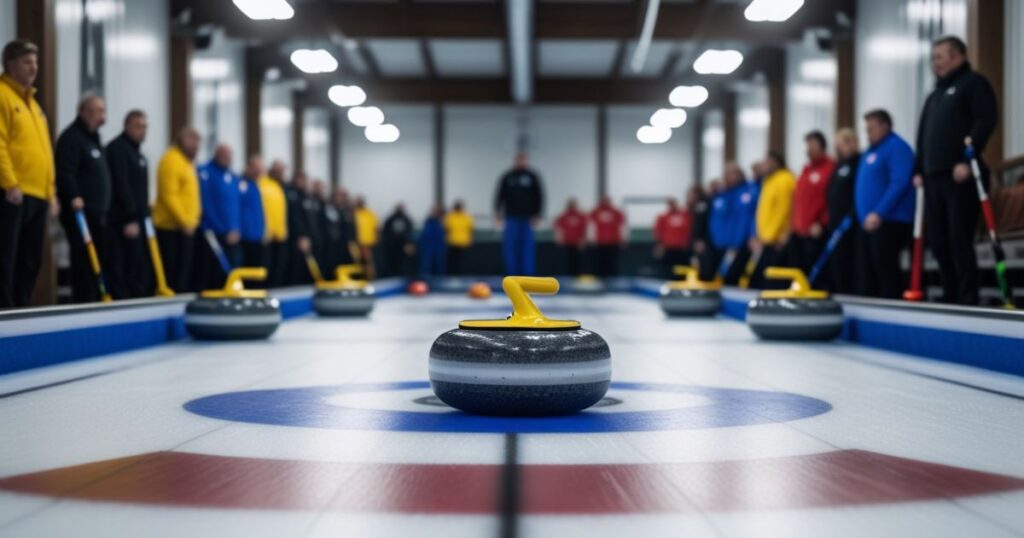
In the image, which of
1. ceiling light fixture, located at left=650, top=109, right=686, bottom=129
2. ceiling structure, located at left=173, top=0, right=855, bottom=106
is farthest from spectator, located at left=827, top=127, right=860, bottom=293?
ceiling light fixture, located at left=650, top=109, right=686, bottom=129

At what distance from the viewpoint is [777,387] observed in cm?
390

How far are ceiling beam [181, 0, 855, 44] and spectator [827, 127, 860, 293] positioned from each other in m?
7.06

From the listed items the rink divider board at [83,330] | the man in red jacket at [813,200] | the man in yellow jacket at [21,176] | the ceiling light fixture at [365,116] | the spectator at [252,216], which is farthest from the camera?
the ceiling light fixture at [365,116]

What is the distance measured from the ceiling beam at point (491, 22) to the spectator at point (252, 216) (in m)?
5.10

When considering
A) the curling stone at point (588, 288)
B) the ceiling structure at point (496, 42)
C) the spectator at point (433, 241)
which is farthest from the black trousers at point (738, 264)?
the spectator at point (433, 241)

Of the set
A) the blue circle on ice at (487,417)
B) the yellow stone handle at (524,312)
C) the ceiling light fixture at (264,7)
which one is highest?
the ceiling light fixture at (264,7)

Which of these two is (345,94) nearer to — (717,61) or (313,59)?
(313,59)

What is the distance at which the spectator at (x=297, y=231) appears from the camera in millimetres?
12281

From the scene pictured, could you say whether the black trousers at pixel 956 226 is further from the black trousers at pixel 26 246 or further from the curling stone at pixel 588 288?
the curling stone at pixel 588 288

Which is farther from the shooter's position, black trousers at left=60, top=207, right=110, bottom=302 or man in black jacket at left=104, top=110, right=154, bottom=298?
man in black jacket at left=104, top=110, right=154, bottom=298

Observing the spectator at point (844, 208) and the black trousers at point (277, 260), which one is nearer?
the spectator at point (844, 208)

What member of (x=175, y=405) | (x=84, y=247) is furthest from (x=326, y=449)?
(x=84, y=247)

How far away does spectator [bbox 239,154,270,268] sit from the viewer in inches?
391

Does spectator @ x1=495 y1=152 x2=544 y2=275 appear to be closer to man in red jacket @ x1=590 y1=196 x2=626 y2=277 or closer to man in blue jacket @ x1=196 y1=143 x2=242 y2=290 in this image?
man in blue jacket @ x1=196 y1=143 x2=242 y2=290
